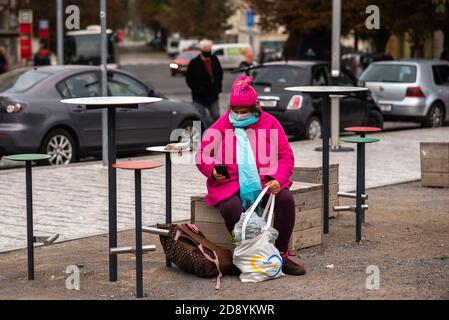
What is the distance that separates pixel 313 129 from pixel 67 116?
520cm

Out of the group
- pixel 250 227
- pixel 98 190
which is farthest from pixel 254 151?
pixel 98 190

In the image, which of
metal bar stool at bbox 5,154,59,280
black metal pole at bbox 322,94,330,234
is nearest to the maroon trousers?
metal bar stool at bbox 5,154,59,280

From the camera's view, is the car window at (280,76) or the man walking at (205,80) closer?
the man walking at (205,80)

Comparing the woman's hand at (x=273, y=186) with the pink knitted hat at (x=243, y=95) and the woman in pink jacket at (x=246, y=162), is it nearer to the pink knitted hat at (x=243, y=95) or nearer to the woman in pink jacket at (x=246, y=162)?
the woman in pink jacket at (x=246, y=162)

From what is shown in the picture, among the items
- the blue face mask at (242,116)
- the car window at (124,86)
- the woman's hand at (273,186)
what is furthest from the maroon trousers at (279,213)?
the car window at (124,86)

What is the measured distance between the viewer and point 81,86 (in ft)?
50.0

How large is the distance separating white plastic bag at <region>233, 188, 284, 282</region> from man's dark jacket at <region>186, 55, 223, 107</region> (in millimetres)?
10368

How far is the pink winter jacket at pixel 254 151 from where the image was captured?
25.1ft

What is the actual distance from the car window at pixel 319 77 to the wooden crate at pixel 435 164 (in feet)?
22.3

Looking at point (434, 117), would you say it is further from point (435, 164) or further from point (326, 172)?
point (326, 172)

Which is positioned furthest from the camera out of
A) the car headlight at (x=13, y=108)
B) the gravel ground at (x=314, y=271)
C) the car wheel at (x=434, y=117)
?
the car wheel at (x=434, y=117)

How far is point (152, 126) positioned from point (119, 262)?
7.88m

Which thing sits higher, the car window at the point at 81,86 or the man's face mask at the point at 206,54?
the man's face mask at the point at 206,54
